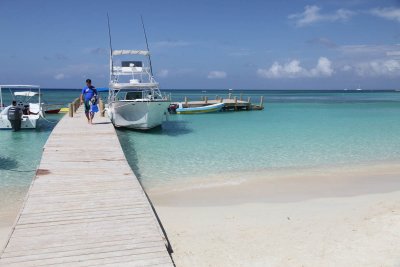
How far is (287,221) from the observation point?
715 cm

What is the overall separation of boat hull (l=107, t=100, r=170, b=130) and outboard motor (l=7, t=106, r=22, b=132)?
505cm

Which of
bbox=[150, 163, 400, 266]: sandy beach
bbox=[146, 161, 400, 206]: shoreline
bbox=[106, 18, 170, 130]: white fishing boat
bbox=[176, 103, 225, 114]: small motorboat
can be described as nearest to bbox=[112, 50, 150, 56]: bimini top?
bbox=[106, 18, 170, 130]: white fishing boat

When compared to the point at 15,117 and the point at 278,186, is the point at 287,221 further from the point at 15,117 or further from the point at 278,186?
the point at 15,117

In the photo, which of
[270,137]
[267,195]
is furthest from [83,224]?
[270,137]

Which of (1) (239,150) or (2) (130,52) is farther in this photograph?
(2) (130,52)

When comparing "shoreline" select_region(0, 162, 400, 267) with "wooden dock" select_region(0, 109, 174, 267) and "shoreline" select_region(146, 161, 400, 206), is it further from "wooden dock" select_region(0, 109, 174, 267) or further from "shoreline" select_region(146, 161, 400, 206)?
"wooden dock" select_region(0, 109, 174, 267)

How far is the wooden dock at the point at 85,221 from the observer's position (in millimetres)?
4344

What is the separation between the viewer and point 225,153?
47.6ft

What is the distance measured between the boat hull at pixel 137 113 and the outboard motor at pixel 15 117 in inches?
199

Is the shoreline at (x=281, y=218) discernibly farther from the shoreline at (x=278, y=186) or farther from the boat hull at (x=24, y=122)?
the boat hull at (x=24, y=122)

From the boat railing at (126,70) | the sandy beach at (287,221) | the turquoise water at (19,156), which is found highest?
the boat railing at (126,70)

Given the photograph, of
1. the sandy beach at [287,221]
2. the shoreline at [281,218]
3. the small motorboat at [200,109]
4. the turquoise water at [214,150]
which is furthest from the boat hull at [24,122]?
the small motorboat at [200,109]

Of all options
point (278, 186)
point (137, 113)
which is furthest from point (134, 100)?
point (278, 186)

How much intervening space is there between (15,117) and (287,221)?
17334 mm
